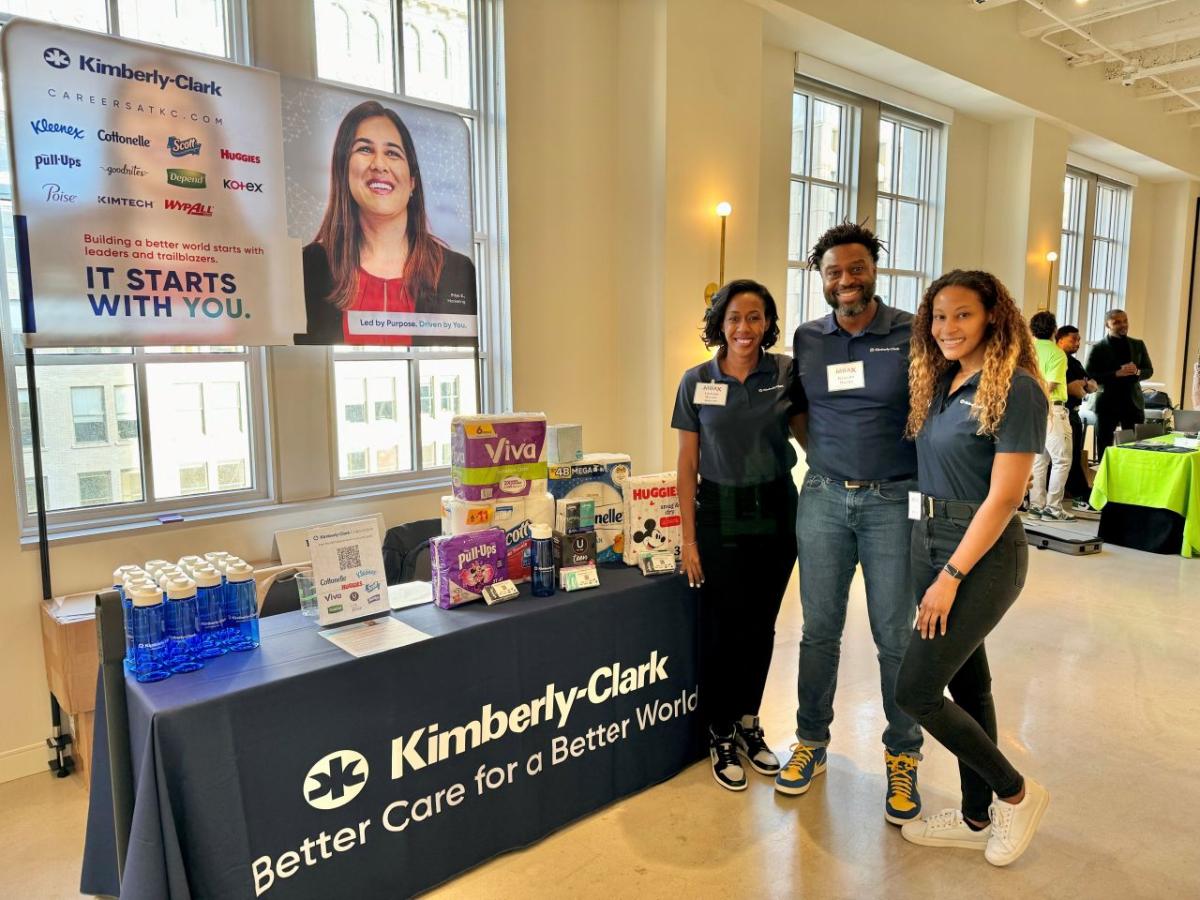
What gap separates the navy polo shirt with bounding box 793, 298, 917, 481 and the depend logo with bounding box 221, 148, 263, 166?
229 centimetres

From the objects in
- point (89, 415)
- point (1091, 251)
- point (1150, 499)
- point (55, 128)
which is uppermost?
point (1091, 251)

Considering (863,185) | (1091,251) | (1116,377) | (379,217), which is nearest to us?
(379,217)

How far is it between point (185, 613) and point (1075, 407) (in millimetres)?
7308

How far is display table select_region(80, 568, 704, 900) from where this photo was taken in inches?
59.9

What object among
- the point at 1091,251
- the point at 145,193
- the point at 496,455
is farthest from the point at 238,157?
the point at 1091,251

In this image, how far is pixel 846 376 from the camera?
84.2 inches

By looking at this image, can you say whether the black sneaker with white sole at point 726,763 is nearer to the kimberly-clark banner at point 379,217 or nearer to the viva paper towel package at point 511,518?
the viva paper towel package at point 511,518

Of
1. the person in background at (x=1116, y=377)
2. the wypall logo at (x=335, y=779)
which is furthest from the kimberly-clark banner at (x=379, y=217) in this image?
the person in background at (x=1116, y=377)

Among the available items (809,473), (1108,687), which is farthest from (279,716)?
(1108,687)

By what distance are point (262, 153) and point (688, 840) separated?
291 cm

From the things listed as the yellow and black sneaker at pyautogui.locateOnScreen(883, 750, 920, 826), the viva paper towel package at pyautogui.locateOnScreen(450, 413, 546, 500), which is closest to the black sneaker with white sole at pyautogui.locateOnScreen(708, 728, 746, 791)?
the yellow and black sneaker at pyautogui.locateOnScreen(883, 750, 920, 826)

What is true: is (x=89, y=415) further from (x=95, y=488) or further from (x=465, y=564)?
(x=465, y=564)

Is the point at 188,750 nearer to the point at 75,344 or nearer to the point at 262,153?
the point at 75,344

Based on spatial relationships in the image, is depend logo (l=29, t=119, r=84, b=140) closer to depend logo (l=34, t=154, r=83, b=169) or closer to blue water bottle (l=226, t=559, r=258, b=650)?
depend logo (l=34, t=154, r=83, b=169)
